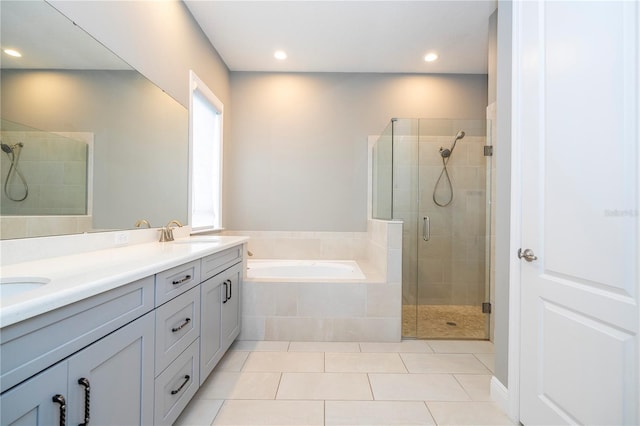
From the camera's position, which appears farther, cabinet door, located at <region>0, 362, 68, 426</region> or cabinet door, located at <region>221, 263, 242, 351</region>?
cabinet door, located at <region>221, 263, 242, 351</region>

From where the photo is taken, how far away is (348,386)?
171 cm

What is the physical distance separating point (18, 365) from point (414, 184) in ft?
9.04

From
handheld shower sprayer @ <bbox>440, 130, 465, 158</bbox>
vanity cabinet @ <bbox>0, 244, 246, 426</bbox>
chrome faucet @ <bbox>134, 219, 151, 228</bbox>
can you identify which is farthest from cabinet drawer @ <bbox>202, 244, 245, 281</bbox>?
handheld shower sprayer @ <bbox>440, 130, 465, 158</bbox>

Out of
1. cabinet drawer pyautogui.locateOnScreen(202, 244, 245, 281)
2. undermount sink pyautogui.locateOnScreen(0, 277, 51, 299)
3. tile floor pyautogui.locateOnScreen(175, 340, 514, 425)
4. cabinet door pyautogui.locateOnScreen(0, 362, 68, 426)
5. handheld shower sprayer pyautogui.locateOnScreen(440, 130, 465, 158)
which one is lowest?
tile floor pyautogui.locateOnScreen(175, 340, 514, 425)

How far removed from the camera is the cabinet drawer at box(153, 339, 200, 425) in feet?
3.71

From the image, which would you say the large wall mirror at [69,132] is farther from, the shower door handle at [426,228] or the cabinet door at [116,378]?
the shower door handle at [426,228]

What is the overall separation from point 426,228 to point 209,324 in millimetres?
2128

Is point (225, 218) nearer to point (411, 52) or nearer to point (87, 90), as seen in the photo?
point (87, 90)

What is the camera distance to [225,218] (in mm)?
3252

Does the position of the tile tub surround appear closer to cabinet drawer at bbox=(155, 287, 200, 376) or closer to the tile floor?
the tile floor

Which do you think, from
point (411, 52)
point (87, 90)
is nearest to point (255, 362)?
point (87, 90)

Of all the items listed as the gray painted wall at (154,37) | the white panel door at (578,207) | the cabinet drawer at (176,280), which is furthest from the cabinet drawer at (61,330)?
the white panel door at (578,207)

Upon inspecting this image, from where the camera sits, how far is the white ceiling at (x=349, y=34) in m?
2.31

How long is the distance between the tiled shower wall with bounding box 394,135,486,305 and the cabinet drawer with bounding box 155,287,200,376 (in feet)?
6.31
